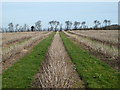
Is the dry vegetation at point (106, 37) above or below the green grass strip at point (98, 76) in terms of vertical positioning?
above

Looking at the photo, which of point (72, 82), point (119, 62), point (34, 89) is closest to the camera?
point (34, 89)

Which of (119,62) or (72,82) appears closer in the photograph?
(72,82)

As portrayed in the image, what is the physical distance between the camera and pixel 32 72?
1133 centimetres

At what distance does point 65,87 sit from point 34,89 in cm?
126

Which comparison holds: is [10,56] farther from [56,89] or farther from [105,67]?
[56,89]

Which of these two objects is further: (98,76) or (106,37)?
(106,37)

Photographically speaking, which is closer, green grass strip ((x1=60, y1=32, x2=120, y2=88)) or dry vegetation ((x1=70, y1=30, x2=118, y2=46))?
green grass strip ((x1=60, y1=32, x2=120, y2=88))

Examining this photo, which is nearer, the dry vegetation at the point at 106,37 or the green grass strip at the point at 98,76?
the green grass strip at the point at 98,76

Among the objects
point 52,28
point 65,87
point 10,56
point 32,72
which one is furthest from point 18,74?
point 52,28

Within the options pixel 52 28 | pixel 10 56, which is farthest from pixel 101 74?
pixel 52 28

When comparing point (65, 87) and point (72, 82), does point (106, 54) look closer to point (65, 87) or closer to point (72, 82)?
point (72, 82)

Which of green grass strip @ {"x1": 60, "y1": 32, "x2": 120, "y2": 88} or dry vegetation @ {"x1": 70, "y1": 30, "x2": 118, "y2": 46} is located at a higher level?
dry vegetation @ {"x1": 70, "y1": 30, "x2": 118, "y2": 46}

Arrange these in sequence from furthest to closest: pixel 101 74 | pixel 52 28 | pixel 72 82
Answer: pixel 52 28
pixel 101 74
pixel 72 82

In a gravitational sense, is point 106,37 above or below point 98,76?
above
